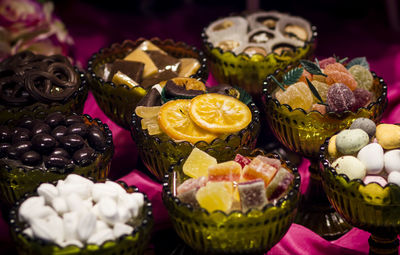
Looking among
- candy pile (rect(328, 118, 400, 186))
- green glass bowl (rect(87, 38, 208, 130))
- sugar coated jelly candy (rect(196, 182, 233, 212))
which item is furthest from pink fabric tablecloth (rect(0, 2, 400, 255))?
sugar coated jelly candy (rect(196, 182, 233, 212))

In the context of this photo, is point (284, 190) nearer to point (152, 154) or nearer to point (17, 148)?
point (152, 154)

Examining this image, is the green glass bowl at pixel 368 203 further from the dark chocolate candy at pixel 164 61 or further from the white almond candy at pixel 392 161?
the dark chocolate candy at pixel 164 61

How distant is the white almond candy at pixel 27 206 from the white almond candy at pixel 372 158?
0.66 metres

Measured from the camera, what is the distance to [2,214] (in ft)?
4.79

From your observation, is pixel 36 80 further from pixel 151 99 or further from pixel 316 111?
pixel 316 111

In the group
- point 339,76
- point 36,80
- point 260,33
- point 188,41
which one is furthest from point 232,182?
point 188,41

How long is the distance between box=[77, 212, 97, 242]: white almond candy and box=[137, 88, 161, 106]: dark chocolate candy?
0.46 metres

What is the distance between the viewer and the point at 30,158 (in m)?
1.24

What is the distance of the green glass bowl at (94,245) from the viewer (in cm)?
99

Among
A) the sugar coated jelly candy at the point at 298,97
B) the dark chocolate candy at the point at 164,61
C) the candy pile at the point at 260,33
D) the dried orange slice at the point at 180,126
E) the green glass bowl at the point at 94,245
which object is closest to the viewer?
the green glass bowl at the point at 94,245

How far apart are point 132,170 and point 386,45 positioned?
A: 3.74 ft

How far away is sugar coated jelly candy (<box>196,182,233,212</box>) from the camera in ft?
3.54

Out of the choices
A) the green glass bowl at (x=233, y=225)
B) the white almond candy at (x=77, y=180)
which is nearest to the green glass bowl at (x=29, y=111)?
the white almond candy at (x=77, y=180)

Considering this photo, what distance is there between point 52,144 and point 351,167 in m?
0.66
